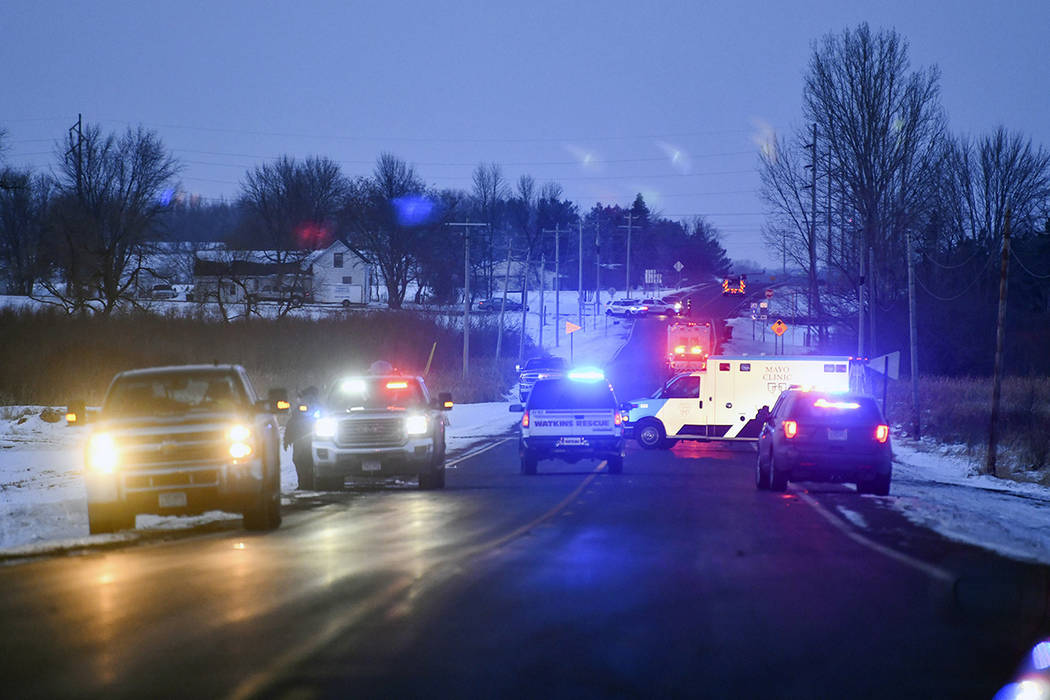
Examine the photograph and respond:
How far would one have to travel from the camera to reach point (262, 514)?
15672 millimetres

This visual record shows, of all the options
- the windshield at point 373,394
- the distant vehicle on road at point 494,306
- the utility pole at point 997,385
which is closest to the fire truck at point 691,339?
the utility pole at point 997,385

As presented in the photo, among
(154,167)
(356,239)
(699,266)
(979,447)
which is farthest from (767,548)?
(699,266)

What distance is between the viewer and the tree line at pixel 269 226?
8700 cm

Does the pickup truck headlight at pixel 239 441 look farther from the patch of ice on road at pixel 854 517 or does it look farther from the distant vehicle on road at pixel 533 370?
the distant vehicle on road at pixel 533 370

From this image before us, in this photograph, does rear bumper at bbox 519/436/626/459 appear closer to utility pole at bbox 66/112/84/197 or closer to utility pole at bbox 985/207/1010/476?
utility pole at bbox 985/207/1010/476

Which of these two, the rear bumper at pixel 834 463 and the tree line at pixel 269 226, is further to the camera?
the tree line at pixel 269 226

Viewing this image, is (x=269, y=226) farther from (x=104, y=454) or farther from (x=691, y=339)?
(x=104, y=454)

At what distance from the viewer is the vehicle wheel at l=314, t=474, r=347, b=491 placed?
22391mm

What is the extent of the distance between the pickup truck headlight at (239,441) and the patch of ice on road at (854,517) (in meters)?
7.91

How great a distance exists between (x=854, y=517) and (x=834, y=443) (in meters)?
Answer: 4.10

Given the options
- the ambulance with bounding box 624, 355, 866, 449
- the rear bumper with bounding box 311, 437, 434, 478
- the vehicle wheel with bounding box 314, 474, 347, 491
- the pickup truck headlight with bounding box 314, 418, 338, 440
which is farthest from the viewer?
the ambulance with bounding box 624, 355, 866, 449

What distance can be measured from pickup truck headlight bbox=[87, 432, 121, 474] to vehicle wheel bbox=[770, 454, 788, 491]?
457 inches

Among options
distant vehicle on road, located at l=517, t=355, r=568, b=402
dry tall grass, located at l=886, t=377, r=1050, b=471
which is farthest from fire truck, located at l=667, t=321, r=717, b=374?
dry tall grass, located at l=886, t=377, r=1050, b=471

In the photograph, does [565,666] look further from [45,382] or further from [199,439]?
[45,382]
